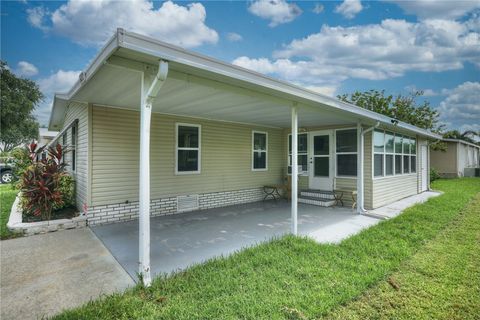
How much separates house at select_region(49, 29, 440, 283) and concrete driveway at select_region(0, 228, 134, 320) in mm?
679

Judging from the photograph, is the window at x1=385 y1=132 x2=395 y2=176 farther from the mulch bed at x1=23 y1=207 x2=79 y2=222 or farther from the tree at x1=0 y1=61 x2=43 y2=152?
the tree at x1=0 y1=61 x2=43 y2=152

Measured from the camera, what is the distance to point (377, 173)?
730cm

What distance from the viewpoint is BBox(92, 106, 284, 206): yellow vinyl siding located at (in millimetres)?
5293

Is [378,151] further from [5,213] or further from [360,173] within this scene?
[5,213]

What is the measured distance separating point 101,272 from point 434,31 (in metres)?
15.4

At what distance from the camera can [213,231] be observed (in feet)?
16.1

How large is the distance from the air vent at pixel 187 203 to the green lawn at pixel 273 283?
3.19 m

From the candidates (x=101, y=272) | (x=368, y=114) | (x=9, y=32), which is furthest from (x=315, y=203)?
(x=9, y=32)

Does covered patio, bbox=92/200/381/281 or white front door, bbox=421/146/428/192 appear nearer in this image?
covered patio, bbox=92/200/381/281

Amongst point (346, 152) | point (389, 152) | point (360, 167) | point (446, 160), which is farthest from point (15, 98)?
point (446, 160)

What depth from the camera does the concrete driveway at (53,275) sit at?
2479mm

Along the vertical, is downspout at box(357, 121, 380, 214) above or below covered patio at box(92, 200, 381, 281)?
above

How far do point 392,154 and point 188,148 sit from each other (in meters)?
6.68

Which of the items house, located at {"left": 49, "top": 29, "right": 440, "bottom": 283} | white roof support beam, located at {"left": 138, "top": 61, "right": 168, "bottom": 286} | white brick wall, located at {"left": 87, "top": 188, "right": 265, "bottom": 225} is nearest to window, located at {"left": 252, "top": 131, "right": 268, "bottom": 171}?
house, located at {"left": 49, "top": 29, "right": 440, "bottom": 283}
